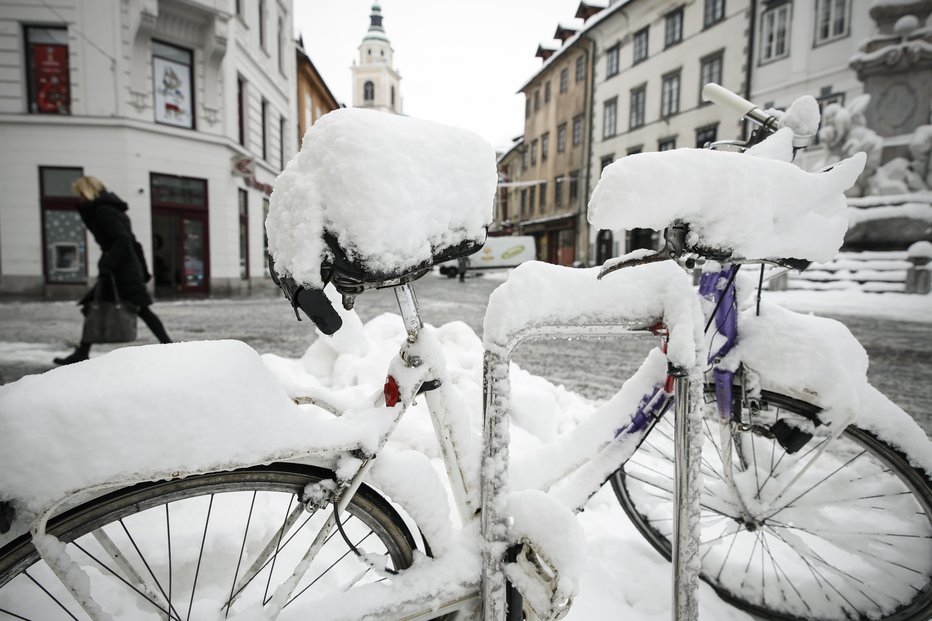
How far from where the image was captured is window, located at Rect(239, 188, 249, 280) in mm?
14081

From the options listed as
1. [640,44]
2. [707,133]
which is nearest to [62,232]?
[707,133]

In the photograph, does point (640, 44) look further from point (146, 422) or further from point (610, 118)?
point (146, 422)

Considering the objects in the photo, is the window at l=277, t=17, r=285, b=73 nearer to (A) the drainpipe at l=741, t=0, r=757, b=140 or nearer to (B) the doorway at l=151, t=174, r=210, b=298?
(B) the doorway at l=151, t=174, r=210, b=298

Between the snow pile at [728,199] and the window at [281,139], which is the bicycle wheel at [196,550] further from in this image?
the window at [281,139]

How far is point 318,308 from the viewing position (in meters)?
0.92

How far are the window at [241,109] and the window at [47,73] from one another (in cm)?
381

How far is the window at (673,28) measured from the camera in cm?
2112

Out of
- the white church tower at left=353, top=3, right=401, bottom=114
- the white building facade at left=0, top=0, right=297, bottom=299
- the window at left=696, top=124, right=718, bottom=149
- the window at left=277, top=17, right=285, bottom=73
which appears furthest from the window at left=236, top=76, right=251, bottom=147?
the white church tower at left=353, top=3, right=401, bottom=114

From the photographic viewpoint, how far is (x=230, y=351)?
37.0 inches

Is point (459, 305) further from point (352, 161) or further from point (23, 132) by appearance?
point (23, 132)

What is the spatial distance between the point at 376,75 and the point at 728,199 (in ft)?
230

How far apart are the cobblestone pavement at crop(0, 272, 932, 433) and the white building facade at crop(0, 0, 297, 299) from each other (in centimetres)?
319

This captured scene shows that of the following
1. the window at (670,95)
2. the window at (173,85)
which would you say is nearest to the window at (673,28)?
the window at (670,95)

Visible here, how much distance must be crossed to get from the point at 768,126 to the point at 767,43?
838 inches
